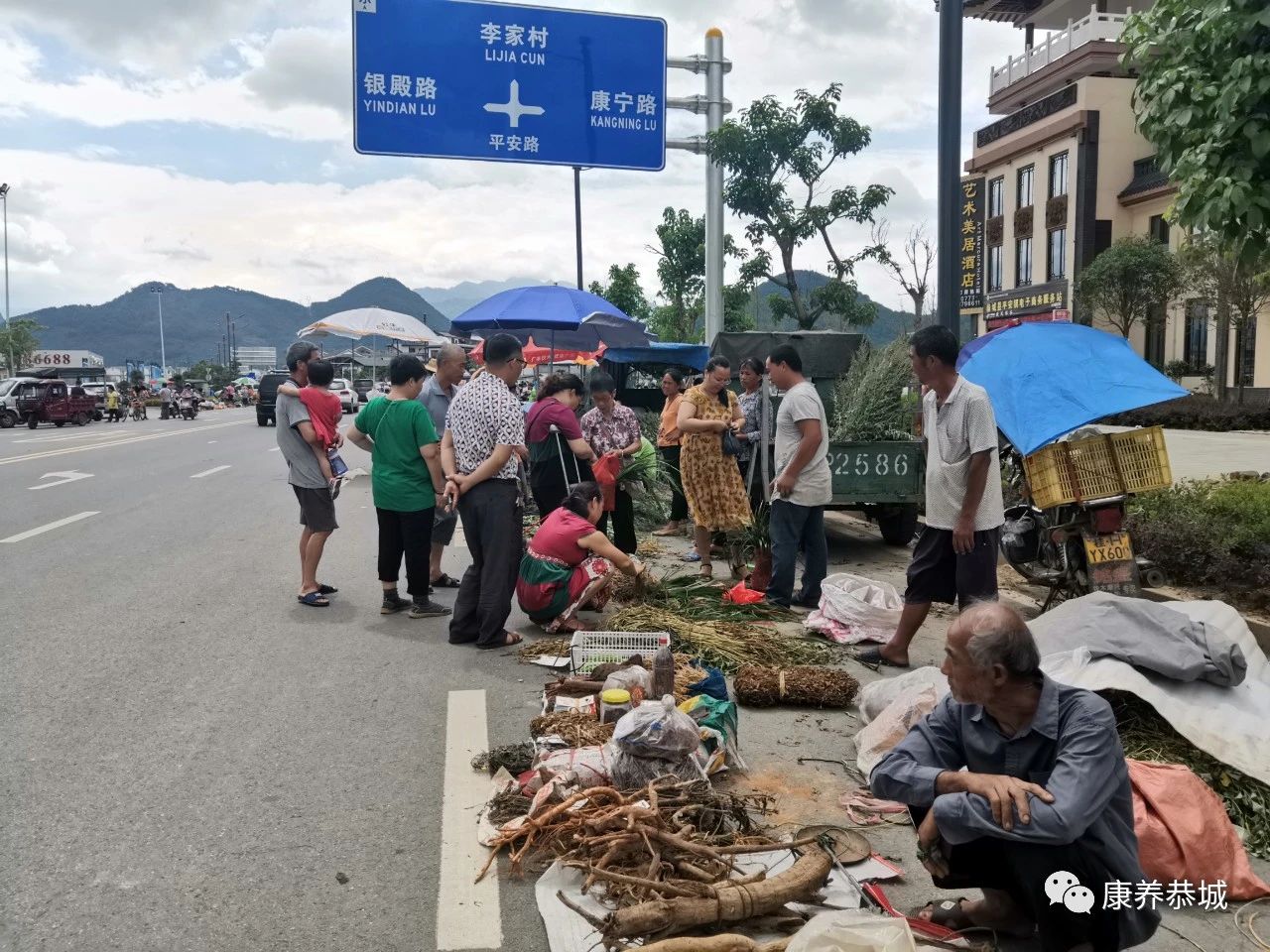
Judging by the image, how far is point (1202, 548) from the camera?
6.76m

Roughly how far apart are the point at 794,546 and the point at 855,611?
0.90 m

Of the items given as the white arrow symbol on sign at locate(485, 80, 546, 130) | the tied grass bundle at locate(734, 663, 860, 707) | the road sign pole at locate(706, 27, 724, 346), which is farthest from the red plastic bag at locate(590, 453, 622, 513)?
the white arrow symbol on sign at locate(485, 80, 546, 130)

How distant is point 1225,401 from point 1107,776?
85.8 feet

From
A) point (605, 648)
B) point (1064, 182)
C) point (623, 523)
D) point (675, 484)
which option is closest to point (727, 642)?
point (605, 648)

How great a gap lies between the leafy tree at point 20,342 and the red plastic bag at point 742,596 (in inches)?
2916

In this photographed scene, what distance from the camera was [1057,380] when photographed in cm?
613

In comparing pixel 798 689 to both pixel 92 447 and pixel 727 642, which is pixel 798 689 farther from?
pixel 92 447

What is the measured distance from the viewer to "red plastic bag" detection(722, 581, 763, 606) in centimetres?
708

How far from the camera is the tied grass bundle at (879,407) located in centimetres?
915

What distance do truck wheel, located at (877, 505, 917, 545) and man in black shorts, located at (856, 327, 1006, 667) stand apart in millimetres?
4237

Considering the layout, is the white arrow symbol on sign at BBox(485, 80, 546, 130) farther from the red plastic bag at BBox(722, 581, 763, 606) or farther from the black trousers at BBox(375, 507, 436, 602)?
the red plastic bag at BBox(722, 581, 763, 606)

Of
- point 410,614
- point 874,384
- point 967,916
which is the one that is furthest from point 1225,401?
point 967,916

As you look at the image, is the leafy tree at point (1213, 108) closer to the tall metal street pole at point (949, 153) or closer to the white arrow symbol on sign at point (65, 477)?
the tall metal street pole at point (949, 153)

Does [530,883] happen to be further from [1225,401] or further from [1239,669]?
[1225,401]
